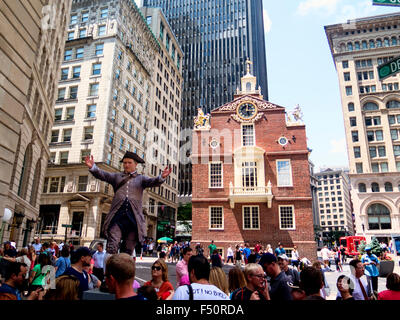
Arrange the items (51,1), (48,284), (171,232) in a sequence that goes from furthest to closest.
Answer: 1. (171,232)
2. (51,1)
3. (48,284)

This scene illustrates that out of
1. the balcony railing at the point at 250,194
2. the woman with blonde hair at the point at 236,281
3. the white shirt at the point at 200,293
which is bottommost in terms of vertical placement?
the woman with blonde hair at the point at 236,281

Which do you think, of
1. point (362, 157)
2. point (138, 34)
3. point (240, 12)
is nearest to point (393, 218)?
point (362, 157)

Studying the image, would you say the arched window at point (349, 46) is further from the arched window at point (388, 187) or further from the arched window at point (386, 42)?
the arched window at point (388, 187)

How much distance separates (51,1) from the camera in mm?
22391

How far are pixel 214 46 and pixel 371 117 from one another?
6800 cm

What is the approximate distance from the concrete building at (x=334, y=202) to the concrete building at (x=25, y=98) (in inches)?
5744

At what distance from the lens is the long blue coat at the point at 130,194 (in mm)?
5164

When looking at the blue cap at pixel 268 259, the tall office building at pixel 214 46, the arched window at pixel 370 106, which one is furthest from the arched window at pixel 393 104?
the blue cap at pixel 268 259

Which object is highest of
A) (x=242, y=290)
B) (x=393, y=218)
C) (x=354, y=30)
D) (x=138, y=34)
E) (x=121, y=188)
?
(x=354, y=30)

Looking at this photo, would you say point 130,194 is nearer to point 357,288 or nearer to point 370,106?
point 357,288

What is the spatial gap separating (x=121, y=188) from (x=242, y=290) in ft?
9.18

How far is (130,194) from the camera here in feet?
17.4

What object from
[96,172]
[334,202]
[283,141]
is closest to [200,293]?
[96,172]

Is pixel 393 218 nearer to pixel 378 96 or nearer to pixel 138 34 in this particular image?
pixel 378 96
